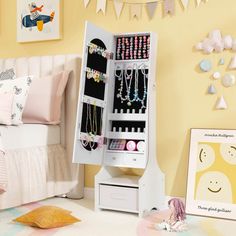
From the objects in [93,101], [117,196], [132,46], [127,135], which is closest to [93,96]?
[93,101]

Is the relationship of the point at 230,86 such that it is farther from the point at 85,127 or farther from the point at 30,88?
the point at 30,88

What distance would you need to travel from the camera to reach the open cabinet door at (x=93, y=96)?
110 inches

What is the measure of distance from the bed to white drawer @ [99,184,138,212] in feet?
1.51

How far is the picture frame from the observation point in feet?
9.14

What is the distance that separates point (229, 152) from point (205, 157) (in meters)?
0.16

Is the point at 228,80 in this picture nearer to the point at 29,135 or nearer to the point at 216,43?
the point at 216,43

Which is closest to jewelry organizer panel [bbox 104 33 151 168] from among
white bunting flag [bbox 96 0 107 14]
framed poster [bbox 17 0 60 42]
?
white bunting flag [bbox 96 0 107 14]

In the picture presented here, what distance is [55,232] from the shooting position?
2410 mm

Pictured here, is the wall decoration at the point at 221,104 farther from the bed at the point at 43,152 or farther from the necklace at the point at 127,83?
the bed at the point at 43,152

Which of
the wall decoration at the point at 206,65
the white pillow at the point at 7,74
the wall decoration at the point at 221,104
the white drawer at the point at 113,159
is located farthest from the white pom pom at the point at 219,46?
the white pillow at the point at 7,74

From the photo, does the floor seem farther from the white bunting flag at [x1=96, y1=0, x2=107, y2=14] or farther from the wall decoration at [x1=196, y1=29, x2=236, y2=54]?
the white bunting flag at [x1=96, y1=0, x2=107, y2=14]

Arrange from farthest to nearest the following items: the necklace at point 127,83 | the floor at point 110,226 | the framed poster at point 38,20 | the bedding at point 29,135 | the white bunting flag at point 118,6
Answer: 1. the framed poster at point 38,20
2. the white bunting flag at point 118,6
3. the necklace at point 127,83
4. the bedding at point 29,135
5. the floor at point 110,226

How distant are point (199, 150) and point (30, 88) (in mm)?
1338

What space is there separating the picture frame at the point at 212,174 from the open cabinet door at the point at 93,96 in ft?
2.11
